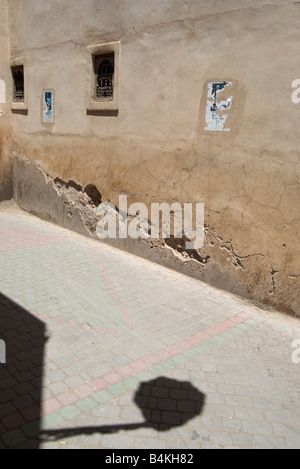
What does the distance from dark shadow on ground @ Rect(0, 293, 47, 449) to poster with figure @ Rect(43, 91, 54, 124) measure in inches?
194

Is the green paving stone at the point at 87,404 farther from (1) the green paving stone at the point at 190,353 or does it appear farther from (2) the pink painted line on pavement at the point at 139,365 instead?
(1) the green paving stone at the point at 190,353

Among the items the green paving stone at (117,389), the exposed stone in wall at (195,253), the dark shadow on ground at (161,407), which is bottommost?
the dark shadow on ground at (161,407)

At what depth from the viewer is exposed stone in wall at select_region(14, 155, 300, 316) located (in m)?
4.64

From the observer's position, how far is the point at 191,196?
5449mm

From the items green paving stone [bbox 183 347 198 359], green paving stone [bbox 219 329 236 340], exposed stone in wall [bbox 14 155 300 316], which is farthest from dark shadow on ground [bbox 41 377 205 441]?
exposed stone in wall [bbox 14 155 300 316]

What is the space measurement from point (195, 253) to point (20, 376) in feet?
10.5

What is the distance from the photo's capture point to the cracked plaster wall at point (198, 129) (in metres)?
4.35

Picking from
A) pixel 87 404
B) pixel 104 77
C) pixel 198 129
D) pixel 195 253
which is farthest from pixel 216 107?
pixel 87 404

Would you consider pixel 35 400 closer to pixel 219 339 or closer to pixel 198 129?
pixel 219 339

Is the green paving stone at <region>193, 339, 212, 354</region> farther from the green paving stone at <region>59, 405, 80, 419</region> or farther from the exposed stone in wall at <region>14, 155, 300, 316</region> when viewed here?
the green paving stone at <region>59, 405, 80, 419</region>

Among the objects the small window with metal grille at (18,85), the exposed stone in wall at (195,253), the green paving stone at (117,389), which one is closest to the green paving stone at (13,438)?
the green paving stone at (117,389)

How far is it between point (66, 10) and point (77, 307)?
6059 millimetres

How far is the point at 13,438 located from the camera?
8.40ft

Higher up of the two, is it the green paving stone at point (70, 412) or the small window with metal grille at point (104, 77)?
the small window with metal grille at point (104, 77)
